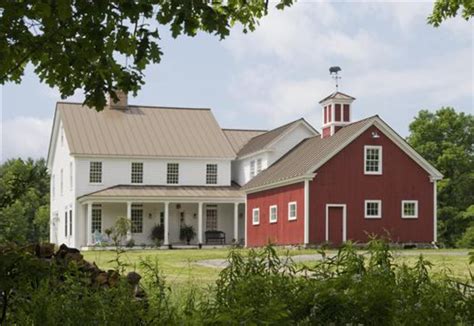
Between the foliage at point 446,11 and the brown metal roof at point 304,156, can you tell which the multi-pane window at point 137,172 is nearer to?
the brown metal roof at point 304,156

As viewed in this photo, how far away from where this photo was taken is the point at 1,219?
509cm

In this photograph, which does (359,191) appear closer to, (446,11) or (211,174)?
(211,174)

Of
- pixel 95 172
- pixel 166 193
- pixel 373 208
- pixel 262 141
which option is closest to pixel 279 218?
pixel 373 208

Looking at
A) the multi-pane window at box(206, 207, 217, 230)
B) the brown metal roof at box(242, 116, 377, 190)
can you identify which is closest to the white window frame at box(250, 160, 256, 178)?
the multi-pane window at box(206, 207, 217, 230)

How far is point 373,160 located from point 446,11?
1950 cm

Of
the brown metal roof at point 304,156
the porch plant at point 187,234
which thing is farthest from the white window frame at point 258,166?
the porch plant at point 187,234

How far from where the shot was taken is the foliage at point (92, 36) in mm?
5672

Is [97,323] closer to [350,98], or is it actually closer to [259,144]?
[350,98]

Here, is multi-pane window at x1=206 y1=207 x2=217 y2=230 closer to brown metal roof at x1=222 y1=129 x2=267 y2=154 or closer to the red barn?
brown metal roof at x1=222 y1=129 x2=267 y2=154

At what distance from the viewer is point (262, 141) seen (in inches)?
1778

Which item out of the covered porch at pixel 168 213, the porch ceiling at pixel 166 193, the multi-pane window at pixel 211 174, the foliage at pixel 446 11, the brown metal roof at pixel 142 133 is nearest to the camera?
the foliage at pixel 446 11

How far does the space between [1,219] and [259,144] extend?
3997 cm

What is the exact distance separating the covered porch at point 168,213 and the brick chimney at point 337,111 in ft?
A: 26.7

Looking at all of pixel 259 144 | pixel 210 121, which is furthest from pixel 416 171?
pixel 210 121
